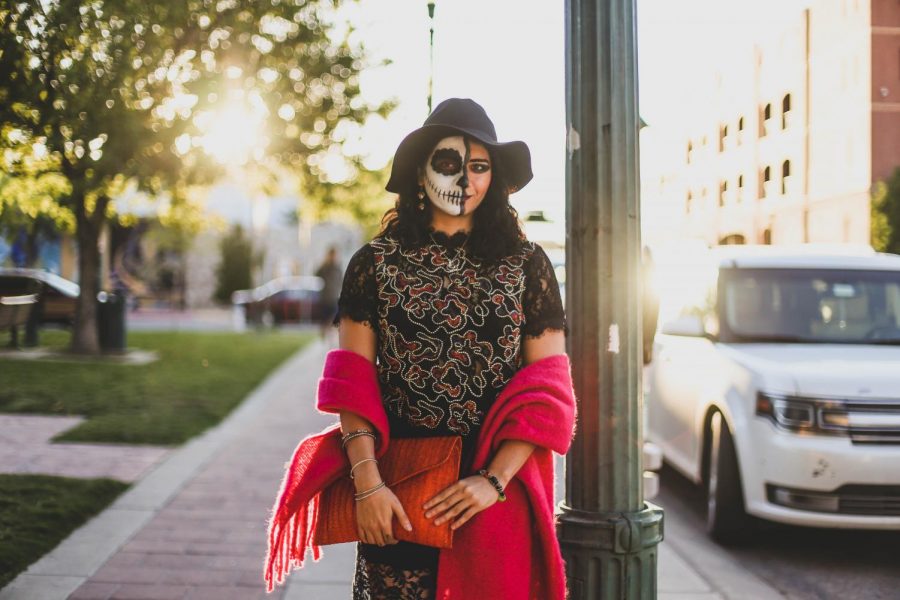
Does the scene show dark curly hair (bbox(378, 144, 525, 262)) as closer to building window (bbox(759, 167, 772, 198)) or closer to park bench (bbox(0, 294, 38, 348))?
building window (bbox(759, 167, 772, 198))

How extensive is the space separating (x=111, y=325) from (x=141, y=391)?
16.3 ft

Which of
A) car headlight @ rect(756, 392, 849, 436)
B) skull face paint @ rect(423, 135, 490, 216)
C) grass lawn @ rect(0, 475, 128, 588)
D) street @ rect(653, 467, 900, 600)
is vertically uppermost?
skull face paint @ rect(423, 135, 490, 216)

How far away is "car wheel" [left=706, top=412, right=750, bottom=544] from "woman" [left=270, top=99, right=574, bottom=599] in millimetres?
3459

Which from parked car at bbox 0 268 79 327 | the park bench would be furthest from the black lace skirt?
parked car at bbox 0 268 79 327

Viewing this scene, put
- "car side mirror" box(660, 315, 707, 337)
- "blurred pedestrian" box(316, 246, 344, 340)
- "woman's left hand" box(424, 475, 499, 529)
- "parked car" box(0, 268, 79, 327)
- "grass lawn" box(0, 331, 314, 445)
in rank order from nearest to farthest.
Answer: "woman's left hand" box(424, 475, 499, 529)
"car side mirror" box(660, 315, 707, 337)
"grass lawn" box(0, 331, 314, 445)
"blurred pedestrian" box(316, 246, 344, 340)
"parked car" box(0, 268, 79, 327)

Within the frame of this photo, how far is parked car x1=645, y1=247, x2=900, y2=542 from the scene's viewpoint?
489cm

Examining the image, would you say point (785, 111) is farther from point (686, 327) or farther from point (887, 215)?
point (686, 327)

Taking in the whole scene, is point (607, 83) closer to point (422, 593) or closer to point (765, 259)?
point (422, 593)

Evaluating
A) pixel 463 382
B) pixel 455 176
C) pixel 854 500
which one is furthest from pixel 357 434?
pixel 854 500

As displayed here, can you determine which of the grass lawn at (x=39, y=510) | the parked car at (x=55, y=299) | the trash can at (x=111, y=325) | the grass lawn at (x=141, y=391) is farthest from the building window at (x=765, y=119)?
the parked car at (x=55, y=299)

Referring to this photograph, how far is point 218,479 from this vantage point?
6820 mm

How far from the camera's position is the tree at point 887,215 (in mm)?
5215

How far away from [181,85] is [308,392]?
4.16 metres

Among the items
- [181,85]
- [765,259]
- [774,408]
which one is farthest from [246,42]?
[774,408]
